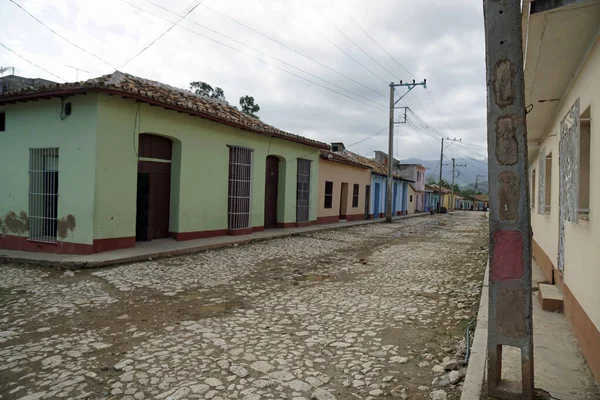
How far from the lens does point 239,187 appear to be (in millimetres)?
11703

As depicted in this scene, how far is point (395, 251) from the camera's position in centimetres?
983

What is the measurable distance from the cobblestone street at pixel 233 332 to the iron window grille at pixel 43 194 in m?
1.47

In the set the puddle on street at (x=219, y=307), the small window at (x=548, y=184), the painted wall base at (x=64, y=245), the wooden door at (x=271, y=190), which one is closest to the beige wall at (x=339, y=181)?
the wooden door at (x=271, y=190)

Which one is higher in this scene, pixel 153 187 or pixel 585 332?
pixel 153 187

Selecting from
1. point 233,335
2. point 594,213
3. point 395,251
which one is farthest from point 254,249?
point 594,213

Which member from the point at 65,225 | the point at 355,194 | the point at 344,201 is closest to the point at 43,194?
the point at 65,225

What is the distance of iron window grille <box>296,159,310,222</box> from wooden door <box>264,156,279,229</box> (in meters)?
1.05

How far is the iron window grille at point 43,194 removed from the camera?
8258 mm

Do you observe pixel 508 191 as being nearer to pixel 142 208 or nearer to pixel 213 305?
pixel 213 305

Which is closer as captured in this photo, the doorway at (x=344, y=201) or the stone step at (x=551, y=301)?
the stone step at (x=551, y=301)

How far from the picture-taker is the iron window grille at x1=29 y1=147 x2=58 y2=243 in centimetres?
826

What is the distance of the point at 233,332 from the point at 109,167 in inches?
224

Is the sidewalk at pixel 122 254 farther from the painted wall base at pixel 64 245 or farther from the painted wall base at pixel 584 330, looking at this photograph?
the painted wall base at pixel 584 330

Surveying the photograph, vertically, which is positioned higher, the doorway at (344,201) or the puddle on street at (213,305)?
the doorway at (344,201)
